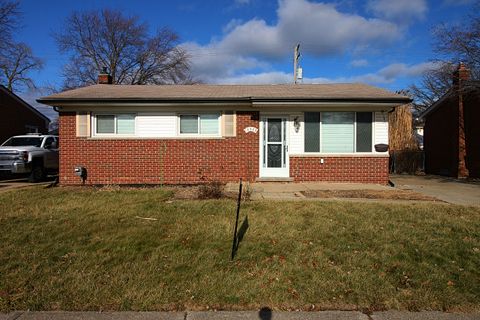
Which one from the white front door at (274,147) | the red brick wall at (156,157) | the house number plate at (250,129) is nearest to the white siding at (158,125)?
the red brick wall at (156,157)

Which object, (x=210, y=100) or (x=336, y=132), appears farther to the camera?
(x=336, y=132)

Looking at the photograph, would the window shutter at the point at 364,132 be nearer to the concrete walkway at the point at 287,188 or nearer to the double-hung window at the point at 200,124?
the concrete walkway at the point at 287,188

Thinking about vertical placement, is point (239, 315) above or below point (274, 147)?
below

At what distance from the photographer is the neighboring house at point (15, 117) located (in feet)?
75.7

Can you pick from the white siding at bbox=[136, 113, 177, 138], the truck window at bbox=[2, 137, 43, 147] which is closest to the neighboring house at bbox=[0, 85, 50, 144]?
the truck window at bbox=[2, 137, 43, 147]

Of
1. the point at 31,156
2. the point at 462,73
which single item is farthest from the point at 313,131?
the point at 31,156

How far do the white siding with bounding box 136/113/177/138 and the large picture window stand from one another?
15.0 feet

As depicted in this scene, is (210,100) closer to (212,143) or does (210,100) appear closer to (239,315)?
(212,143)

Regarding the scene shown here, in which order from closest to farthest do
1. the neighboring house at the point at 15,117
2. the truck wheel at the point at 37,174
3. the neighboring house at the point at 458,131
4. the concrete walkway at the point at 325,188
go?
1. the concrete walkway at the point at 325,188
2. the truck wheel at the point at 37,174
3. the neighboring house at the point at 458,131
4. the neighboring house at the point at 15,117

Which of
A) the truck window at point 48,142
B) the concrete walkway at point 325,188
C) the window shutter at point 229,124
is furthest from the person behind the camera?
the truck window at point 48,142

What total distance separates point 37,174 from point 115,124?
15.8 ft

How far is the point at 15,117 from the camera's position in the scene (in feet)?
79.7

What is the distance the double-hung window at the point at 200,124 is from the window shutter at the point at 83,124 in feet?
10.3

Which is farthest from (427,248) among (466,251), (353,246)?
(353,246)
